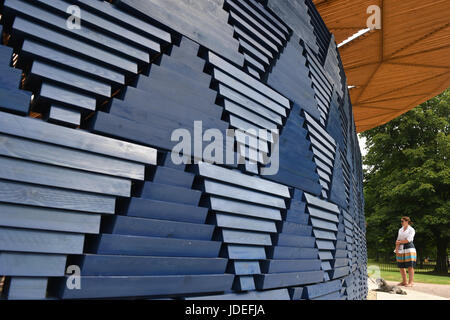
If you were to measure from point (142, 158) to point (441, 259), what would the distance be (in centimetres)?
2072

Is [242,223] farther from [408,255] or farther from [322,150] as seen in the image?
[408,255]

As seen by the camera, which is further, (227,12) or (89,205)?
(227,12)

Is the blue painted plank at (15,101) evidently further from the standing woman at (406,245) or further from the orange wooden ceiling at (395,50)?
the standing woman at (406,245)

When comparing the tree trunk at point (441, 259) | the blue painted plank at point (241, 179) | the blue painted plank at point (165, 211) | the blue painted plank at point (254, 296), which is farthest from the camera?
the tree trunk at point (441, 259)

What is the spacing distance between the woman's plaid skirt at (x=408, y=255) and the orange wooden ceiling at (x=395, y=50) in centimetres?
486

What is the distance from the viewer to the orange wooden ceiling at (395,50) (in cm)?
679

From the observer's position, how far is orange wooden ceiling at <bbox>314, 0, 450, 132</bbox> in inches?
267

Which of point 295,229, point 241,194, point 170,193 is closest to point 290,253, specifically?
point 295,229

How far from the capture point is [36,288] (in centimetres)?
154

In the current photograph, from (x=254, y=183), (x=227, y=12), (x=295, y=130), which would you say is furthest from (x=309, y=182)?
(x=227, y=12)

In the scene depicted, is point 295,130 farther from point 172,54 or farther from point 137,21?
point 137,21

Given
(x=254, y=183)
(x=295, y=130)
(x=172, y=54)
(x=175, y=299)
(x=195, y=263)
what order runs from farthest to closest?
1. (x=295, y=130)
2. (x=254, y=183)
3. (x=172, y=54)
4. (x=195, y=263)
5. (x=175, y=299)

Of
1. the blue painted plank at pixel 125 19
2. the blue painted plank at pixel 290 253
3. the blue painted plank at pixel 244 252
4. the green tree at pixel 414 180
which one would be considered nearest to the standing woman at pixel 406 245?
the blue painted plank at pixel 290 253
